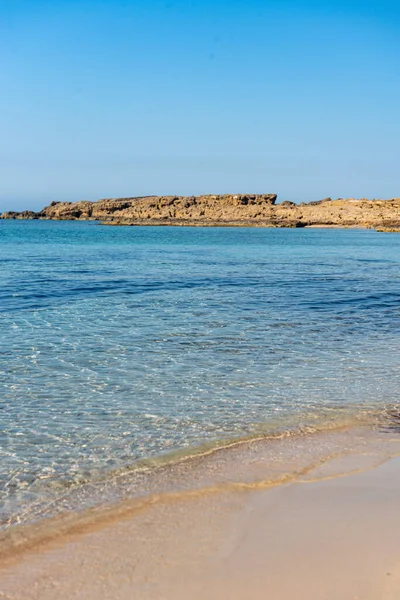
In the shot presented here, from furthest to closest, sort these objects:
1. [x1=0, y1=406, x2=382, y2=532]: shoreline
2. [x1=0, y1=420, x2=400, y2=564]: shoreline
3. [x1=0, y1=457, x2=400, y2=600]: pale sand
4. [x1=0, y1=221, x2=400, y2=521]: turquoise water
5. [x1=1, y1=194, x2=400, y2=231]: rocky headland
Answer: [x1=1, y1=194, x2=400, y2=231]: rocky headland
[x1=0, y1=221, x2=400, y2=521]: turquoise water
[x1=0, y1=406, x2=382, y2=532]: shoreline
[x1=0, y1=420, x2=400, y2=564]: shoreline
[x1=0, y1=457, x2=400, y2=600]: pale sand

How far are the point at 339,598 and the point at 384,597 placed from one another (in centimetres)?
27

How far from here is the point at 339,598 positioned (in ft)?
11.7

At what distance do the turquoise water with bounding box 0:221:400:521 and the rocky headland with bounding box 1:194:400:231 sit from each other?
83.2 metres

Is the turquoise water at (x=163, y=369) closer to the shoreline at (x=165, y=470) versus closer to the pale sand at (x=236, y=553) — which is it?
the shoreline at (x=165, y=470)

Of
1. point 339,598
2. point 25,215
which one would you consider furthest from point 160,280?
point 25,215

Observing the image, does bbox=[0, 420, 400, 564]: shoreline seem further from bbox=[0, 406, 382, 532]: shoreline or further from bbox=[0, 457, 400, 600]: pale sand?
bbox=[0, 457, 400, 600]: pale sand

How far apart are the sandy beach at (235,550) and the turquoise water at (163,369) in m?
0.99

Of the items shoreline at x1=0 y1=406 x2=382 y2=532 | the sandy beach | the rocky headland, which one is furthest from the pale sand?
the rocky headland

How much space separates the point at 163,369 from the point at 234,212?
4821 inches

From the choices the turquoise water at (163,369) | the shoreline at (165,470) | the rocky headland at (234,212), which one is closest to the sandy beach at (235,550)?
the shoreline at (165,470)

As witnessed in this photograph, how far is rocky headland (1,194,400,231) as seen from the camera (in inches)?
4407

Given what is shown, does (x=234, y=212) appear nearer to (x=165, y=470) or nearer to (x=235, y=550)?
(x=165, y=470)

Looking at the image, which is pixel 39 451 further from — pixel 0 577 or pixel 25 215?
pixel 25 215

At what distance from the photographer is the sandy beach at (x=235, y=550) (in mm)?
3729
